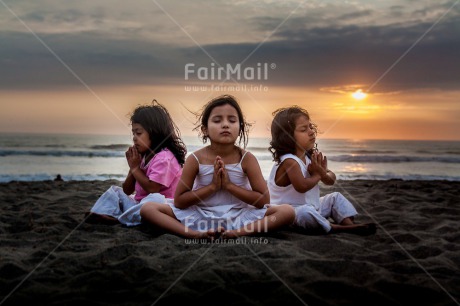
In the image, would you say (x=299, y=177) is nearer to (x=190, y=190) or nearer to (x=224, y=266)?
(x=190, y=190)

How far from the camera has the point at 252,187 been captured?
4625 millimetres

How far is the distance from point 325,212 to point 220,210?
134cm

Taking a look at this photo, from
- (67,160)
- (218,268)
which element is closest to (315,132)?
(218,268)

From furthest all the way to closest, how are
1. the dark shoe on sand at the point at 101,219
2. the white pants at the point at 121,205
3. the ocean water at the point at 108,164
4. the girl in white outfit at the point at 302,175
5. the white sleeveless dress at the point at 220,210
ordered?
the ocean water at the point at 108,164, the dark shoe on sand at the point at 101,219, the white pants at the point at 121,205, the girl in white outfit at the point at 302,175, the white sleeveless dress at the point at 220,210

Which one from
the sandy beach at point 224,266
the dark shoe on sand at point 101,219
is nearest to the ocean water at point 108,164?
the dark shoe on sand at point 101,219

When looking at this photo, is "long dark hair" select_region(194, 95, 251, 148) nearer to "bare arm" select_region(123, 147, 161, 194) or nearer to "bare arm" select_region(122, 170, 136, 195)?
"bare arm" select_region(123, 147, 161, 194)

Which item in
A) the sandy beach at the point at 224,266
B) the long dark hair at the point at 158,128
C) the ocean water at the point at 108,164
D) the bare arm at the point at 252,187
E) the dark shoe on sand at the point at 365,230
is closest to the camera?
the sandy beach at the point at 224,266

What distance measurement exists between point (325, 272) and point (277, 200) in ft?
5.99

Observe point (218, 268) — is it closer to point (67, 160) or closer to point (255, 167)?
point (255, 167)

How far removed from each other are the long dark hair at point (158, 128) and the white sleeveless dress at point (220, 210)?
0.88 m

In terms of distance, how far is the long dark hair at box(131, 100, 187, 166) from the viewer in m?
5.35

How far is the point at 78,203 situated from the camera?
651cm

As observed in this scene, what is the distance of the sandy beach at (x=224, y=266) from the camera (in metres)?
2.94

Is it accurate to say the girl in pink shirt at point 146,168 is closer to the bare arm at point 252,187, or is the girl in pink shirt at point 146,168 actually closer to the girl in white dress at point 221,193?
the girl in white dress at point 221,193
